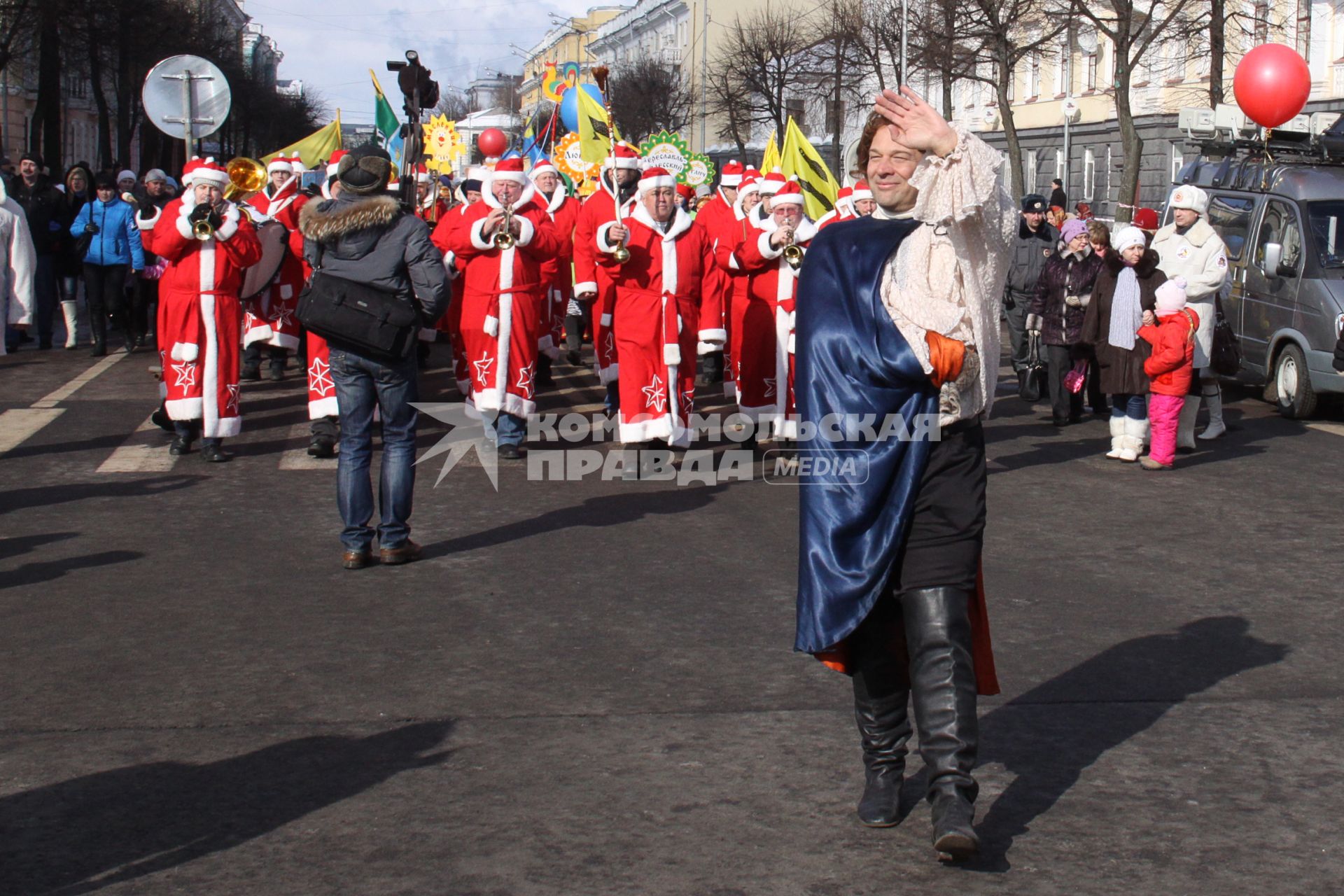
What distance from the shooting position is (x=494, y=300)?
10727 millimetres

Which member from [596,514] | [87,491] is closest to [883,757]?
[596,514]

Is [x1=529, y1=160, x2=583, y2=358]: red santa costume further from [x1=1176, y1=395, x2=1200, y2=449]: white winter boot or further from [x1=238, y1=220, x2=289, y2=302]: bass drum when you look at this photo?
[x1=1176, y1=395, x2=1200, y2=449]: white winter boot

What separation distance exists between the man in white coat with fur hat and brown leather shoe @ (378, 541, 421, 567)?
6.06 metres

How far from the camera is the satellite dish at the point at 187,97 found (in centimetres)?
1513

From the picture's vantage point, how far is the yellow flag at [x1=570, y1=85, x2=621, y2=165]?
15.4m

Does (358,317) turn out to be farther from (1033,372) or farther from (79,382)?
(79,382)

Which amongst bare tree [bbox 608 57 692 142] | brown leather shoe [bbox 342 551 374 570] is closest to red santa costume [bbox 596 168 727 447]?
brown leather shoe [bbox 342 551 374 570]

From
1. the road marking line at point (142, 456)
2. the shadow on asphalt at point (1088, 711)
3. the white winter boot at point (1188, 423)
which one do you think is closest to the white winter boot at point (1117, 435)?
the white winter boot at point (1188, 423)

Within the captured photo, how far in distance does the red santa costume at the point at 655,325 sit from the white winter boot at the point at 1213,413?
156 inches

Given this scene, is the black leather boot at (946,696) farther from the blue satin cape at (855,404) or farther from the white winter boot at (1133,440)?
the white winter boot at (1133,440)

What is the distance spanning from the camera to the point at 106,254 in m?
16.5

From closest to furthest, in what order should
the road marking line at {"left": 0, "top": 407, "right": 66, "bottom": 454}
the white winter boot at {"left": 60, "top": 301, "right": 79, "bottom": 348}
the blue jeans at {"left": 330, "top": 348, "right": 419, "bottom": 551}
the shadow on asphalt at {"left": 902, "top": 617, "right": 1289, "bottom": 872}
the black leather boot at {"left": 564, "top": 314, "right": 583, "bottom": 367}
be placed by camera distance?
the shadow on asphalt at {"left": 902, "top": 617, "right": 1289, "bottom": 872} < the blue jeans at {"left": 330, "top": 348, "right": 419, "bottom": 551} < the road marking line at {"left": 0, "top": 407, "right": 66, "bottom": 454} < the white winter boot at {"left": 60, "top": 301, "right": 79, "bottom": 348} < the black leather boot at {"left": 564, "top": 314, "right": 583, "bottom": 367}

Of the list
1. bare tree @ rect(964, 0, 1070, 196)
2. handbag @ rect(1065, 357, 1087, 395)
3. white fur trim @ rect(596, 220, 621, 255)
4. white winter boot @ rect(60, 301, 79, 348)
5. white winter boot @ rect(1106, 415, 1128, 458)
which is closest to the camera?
white fur trim @ rect(596, 220, 621, 255)

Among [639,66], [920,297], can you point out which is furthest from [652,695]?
[639,66]
